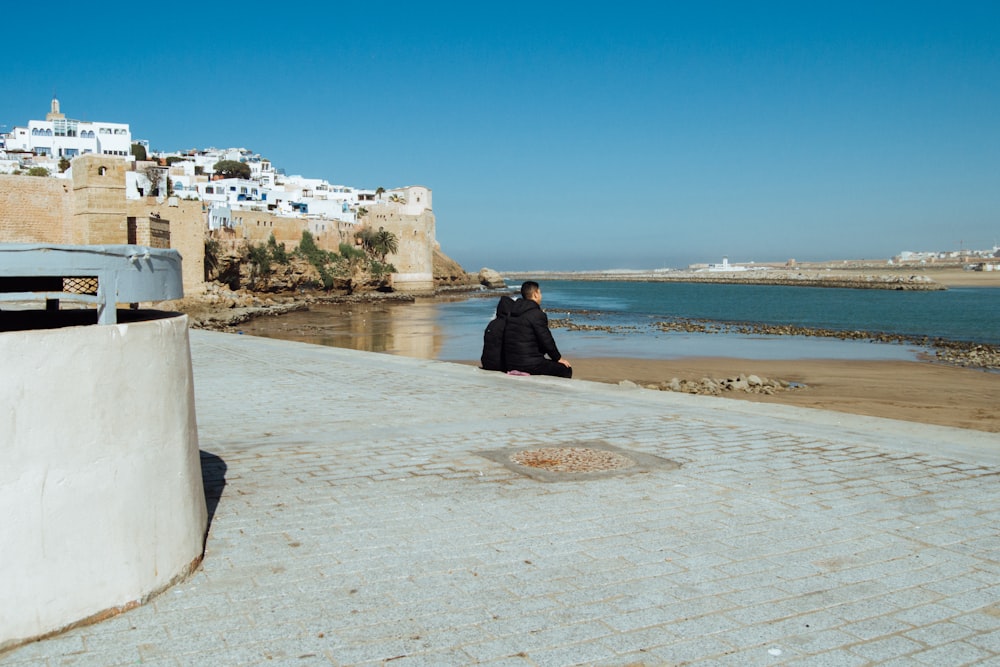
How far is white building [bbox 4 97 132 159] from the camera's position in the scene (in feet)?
267

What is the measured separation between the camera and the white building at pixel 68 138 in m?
81.5

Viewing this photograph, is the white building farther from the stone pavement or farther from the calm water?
the stone pavement

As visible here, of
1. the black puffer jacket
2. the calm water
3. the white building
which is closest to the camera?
the black puffer jacket

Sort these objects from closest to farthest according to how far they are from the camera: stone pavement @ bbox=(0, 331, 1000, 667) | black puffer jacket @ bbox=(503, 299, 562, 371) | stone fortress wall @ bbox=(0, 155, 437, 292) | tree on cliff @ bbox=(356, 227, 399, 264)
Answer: stone pavement @ bbox=(0, 331, 1000, 667), black puffer jacket @ bbox=(503, 299, 562, 371), stone fortress wall @ bbox=(0, 155, 437, 292), tree on cliff @ bbox=(356, 227, 399, 264)

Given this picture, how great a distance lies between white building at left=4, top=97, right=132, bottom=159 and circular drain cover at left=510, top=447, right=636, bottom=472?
82217mm

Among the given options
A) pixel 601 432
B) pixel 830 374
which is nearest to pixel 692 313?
pixel 830 374

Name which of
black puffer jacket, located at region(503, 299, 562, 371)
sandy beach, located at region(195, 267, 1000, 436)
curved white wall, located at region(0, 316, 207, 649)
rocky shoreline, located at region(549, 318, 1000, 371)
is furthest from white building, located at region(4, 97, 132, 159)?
curved white wall, located at region(0, 316, 207, 649)

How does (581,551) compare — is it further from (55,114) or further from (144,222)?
(55,114)

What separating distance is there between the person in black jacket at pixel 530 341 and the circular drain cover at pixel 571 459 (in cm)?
390

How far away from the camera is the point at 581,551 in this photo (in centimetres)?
384

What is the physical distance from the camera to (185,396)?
3348 millimetres

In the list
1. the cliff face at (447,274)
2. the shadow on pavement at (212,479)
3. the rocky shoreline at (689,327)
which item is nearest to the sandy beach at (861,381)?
the rocky shoreline at (689,327)

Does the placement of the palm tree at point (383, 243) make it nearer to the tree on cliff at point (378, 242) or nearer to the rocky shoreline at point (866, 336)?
the tree on cliff at point (378, 242)

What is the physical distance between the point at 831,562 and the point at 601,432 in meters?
3.16
